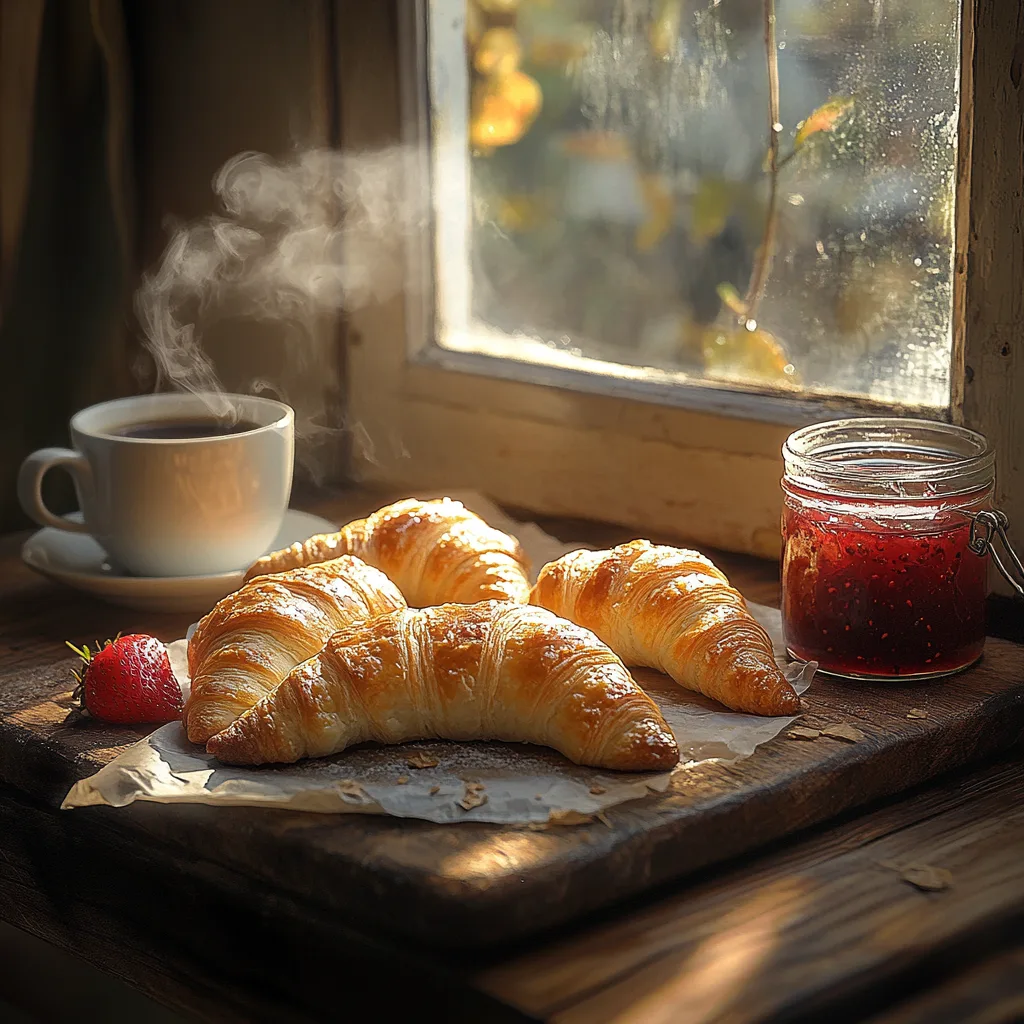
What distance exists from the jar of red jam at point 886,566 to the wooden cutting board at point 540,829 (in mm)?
29

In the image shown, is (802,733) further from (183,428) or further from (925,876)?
(183,428)

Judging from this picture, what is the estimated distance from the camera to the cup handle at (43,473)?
133 centimetres

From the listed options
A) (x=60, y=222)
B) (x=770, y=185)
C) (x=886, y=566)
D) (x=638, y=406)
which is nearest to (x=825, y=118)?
(x=770, y=185)

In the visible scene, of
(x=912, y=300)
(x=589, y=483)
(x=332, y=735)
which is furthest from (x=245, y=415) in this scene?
(x=912, y=300)

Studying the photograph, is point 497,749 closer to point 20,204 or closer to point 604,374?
point 604,374

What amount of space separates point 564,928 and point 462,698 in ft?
0.61

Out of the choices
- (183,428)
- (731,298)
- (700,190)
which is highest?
(700,190)

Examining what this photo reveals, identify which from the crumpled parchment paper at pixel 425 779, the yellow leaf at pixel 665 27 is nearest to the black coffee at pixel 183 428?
the crumpled parchment paper at pixel 425 779

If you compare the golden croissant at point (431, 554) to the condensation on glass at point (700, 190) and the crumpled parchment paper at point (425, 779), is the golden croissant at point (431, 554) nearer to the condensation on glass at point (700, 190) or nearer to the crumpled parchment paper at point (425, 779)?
the crumpled parchment paper at point (425, 779)

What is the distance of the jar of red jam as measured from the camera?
105cm

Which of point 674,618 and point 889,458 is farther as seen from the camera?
point 889,458

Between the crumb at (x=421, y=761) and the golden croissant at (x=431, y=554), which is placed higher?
the golden croissant at (x=431, y=554)

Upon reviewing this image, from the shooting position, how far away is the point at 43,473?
1.38 meters

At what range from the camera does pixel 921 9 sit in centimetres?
123
